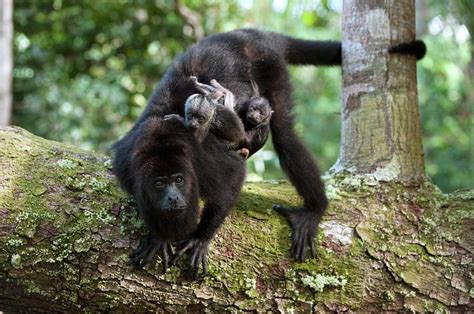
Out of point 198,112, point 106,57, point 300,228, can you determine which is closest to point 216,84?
point 198,112

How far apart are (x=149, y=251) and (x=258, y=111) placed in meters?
1.52

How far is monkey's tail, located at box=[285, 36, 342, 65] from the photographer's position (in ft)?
15.5

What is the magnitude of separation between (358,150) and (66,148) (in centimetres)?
211

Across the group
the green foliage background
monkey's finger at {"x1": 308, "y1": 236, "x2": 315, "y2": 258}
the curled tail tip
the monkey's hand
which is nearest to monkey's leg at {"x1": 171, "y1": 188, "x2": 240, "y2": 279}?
the monkey's hand

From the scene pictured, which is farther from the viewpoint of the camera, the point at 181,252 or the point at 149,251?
the point at 181,252

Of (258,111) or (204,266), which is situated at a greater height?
(258,111)

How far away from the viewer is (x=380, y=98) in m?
4.18

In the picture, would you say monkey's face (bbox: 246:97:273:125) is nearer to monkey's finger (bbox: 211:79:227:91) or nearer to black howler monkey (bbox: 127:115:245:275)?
monkey's finger (bbox: 211:79:227:91)

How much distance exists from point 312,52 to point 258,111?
964 mm

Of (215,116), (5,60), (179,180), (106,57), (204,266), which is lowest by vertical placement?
(204,266)

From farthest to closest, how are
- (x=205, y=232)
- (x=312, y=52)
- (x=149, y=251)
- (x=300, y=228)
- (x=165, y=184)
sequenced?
(x=312, y=52)
(x=300, y=228)
(x=205, y=232)
(x=165, y=184)
(x=149, y=251)

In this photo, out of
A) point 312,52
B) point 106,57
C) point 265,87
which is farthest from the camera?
point 106,57

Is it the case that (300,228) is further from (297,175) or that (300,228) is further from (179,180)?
(179,180)

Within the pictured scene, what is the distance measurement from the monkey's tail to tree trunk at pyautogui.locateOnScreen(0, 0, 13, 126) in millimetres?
2908
